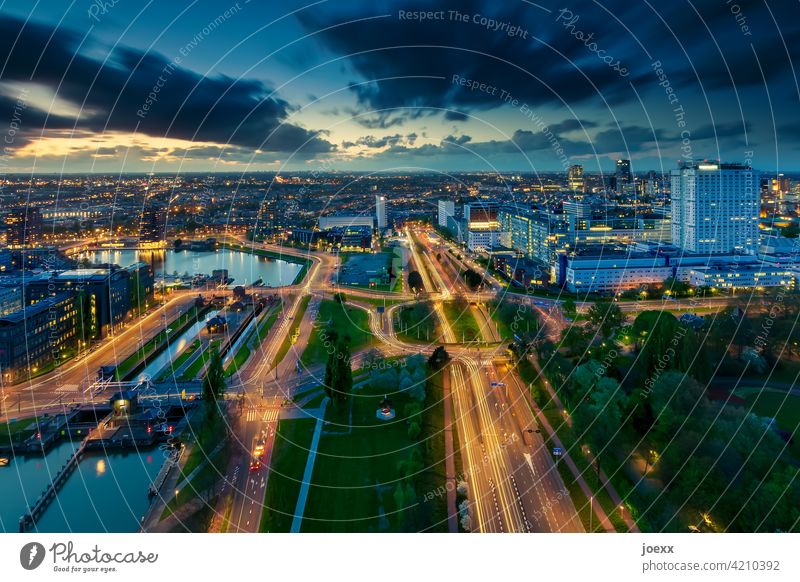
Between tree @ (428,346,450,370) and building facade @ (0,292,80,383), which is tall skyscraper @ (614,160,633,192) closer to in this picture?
tree @ (428,346,450,370)

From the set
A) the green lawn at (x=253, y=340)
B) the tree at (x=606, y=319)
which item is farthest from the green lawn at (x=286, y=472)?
the tree at (x=606, y=319)

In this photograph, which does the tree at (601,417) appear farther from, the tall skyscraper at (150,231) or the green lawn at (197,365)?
the tall skyscraper at (150,231)

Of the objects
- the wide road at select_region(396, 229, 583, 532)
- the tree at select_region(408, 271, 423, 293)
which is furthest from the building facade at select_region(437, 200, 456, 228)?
the wide road at select_region(396, 229, 583, 532)

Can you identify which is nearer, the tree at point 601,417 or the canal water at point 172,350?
the tree at point 601,417

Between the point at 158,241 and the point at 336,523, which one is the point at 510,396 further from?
the point at 158,241

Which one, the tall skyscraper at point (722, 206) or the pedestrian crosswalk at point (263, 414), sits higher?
the tall skyscraper at point (722, 206)

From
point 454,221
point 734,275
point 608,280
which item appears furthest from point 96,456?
point 454,221

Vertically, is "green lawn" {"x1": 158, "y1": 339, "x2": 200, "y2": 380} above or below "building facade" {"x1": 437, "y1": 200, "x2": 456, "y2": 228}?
below
